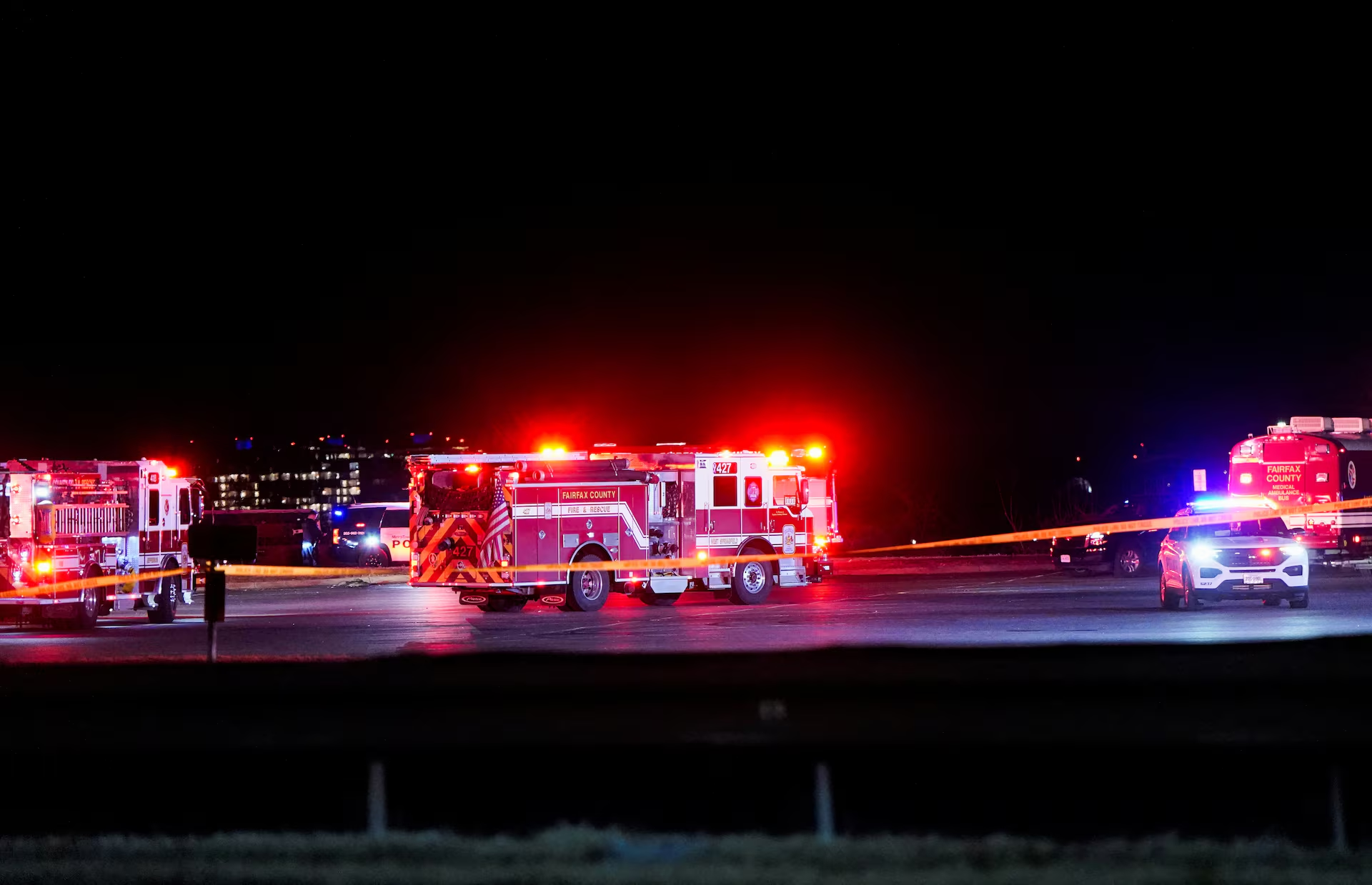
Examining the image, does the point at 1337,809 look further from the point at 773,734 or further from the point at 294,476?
the point at 294,476

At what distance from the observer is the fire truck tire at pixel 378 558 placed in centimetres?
5153

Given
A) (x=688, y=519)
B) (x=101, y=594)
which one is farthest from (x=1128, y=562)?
(x=101, y=594)

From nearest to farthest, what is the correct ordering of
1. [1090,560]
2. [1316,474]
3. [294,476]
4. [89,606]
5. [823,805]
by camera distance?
1. [823,805]
2. [89,606]
3. [1090,560]
4. [1316,474]
5. [294,476]

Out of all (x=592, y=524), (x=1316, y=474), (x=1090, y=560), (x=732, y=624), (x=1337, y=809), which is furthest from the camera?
(x=1316, y=474)

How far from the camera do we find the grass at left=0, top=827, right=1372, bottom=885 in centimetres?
723

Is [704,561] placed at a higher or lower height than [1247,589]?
higher

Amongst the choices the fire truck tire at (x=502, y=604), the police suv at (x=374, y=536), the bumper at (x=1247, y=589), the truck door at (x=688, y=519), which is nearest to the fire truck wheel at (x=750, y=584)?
the truck door at (x=688, y=519)

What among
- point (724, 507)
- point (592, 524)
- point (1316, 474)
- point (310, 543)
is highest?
point (1316, 474)

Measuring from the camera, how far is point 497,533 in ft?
91.2

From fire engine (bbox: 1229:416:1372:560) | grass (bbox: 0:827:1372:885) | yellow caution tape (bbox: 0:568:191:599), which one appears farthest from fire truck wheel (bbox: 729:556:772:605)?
grass (bbox: 0:827:1372:885)

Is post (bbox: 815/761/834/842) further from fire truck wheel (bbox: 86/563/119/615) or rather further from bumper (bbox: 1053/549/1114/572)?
bumper (bbox: 1053/549/1114/572)

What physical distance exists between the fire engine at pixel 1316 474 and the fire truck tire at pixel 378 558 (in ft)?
86.0

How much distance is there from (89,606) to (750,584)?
11733mm

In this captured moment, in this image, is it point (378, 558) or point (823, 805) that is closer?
point (823, 805)
